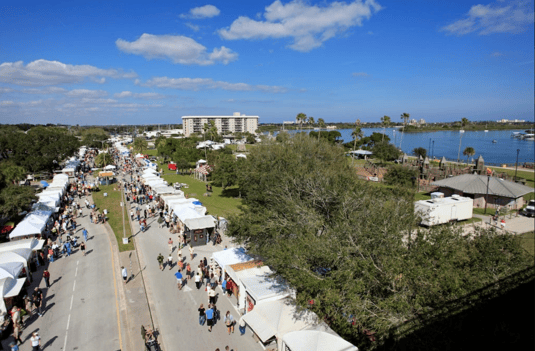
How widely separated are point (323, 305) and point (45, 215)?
22.4m

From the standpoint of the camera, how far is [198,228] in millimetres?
20359

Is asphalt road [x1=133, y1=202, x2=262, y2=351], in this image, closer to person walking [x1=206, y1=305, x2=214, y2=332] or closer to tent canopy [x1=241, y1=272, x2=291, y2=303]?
person walking [x1=206, y1=305, x2=214, y2=332]

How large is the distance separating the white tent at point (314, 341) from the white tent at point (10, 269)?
504 inches

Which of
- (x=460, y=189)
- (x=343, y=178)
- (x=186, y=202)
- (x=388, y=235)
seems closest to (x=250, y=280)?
(x=388, y=235)

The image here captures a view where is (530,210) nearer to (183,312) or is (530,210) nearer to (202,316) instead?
(202,316)

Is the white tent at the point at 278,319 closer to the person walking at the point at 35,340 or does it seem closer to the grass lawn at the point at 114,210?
the person walking at the point at 35,340

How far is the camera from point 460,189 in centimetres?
3266

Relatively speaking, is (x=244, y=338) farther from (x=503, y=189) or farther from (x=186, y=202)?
(x=503, y=189)

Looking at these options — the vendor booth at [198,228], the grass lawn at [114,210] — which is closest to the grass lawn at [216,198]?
the vendor booth at [198,228]

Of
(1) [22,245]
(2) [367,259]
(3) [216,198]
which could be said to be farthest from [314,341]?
(3) [216,198]

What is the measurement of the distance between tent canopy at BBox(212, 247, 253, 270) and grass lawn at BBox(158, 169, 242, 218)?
28.3ft

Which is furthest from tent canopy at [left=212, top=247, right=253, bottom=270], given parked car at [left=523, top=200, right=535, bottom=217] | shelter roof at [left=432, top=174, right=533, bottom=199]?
parked car at [left=523, top=200, right=535, bottom=217]

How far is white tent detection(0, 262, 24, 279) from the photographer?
45.0 feet

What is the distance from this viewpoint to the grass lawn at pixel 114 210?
2181 centimetres
